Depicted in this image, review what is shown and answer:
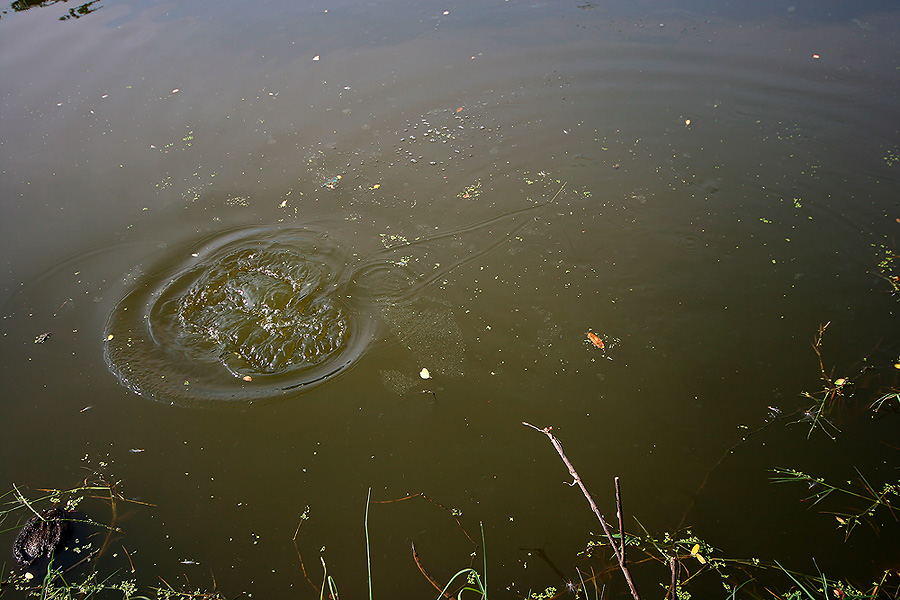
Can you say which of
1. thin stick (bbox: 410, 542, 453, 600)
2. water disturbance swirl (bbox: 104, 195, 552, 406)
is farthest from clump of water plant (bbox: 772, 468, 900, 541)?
water disturbance swirl (bbox: 104, 195, 552, 406)

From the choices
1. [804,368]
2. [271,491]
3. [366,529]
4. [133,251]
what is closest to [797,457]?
[804,368]

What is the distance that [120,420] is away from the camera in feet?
9.10

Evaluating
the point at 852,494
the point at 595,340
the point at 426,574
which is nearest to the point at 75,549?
the point at 426,574

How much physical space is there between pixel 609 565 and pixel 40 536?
8.30 ft

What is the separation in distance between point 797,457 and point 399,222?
2740 millimetres

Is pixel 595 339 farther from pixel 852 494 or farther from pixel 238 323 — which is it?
pixel 238 323

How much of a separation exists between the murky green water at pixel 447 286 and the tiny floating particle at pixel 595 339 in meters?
0.03

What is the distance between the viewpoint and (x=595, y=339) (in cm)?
297

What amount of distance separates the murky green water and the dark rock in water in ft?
0.49

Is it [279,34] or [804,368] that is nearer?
[804,368]

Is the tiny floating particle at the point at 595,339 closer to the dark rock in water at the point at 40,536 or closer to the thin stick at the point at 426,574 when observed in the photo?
the thin stick at the point at 426,574

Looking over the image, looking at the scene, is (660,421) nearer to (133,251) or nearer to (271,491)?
(271,491)

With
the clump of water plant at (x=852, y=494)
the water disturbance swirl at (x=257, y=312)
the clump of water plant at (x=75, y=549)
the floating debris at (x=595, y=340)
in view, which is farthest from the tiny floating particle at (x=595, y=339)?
the clump of water plant at (x=75, y=549)

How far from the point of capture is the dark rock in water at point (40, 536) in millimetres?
2275
